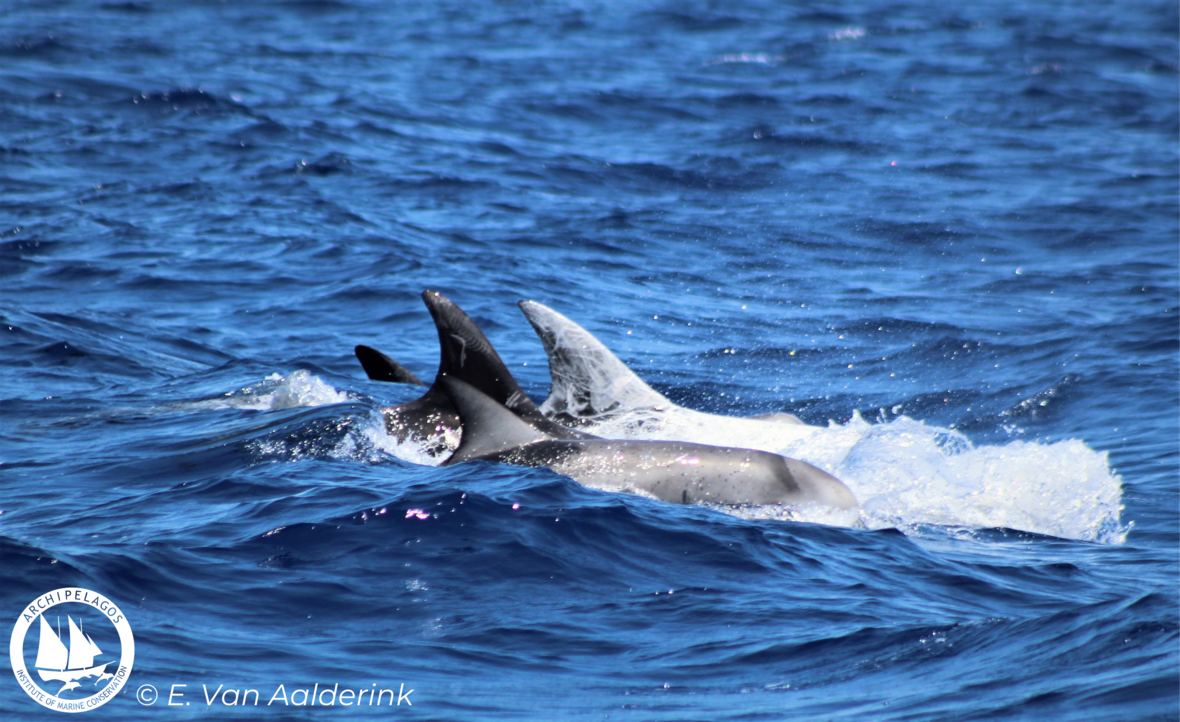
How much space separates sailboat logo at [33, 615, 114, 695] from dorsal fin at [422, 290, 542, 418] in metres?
3.44

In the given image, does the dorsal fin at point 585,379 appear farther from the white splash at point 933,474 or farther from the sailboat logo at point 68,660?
the sailboat logo at point 68,660

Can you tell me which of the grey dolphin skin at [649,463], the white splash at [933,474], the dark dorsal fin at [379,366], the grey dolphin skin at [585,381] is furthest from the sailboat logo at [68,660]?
the grey dolphin skin at [585,381]

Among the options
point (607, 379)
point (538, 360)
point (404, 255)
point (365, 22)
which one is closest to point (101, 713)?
point (607, 379)

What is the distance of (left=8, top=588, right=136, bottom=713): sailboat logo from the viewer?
5363mm

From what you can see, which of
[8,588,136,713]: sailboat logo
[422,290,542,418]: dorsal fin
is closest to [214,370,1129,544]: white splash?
[422,290,542,418]: dorsal fin

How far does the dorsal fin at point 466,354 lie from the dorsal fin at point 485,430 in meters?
0.15

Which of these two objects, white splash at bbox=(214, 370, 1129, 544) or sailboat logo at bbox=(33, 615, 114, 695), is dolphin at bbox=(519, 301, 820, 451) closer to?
white splash at bbox=(214, 370, 1129, 544)

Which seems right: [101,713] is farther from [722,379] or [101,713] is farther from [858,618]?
[722,379]

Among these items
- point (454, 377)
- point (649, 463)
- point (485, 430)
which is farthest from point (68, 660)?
point (649, 463)

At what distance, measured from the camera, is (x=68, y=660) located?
5598 millimetres

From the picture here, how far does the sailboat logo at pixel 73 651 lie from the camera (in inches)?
211

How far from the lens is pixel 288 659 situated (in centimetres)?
576

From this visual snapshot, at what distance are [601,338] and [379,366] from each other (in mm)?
4255

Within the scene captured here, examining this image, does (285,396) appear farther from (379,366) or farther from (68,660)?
(68,660)
